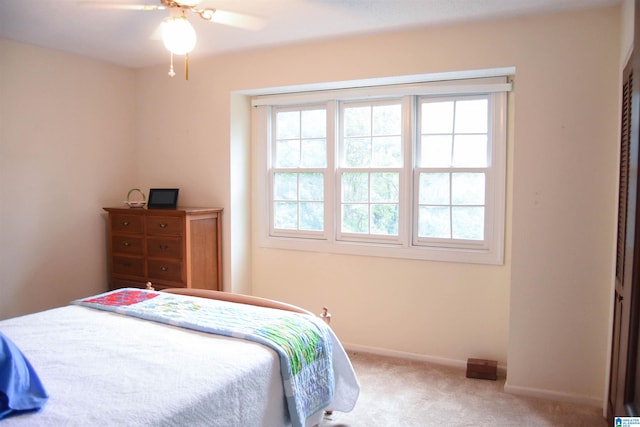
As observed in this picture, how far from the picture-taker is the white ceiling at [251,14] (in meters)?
2.76

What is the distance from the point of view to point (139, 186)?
4.51 m

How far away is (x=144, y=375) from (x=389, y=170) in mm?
2551

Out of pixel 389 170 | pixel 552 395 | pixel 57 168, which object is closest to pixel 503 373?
pixel 552 395

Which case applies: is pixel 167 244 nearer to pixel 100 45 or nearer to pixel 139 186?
pixel 139 186

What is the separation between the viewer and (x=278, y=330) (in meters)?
2.11

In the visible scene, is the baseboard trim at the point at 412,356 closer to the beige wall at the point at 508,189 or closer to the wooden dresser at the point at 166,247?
the beige wall at the point at 508,189

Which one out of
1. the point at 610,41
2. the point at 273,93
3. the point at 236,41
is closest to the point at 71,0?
the point at 236,41

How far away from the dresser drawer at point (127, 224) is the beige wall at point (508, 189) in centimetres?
26

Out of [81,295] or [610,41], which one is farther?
[81,295]

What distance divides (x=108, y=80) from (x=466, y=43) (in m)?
3.14

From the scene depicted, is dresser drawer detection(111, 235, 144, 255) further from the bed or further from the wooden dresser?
the bed

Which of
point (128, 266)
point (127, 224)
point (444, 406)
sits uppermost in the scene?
point (127, 224)

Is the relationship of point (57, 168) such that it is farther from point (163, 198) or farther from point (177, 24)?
point (177, 24)

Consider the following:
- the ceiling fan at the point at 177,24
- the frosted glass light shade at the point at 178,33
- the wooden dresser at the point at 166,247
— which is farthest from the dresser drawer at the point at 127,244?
the frosted glass light shade at the point at 178,33
